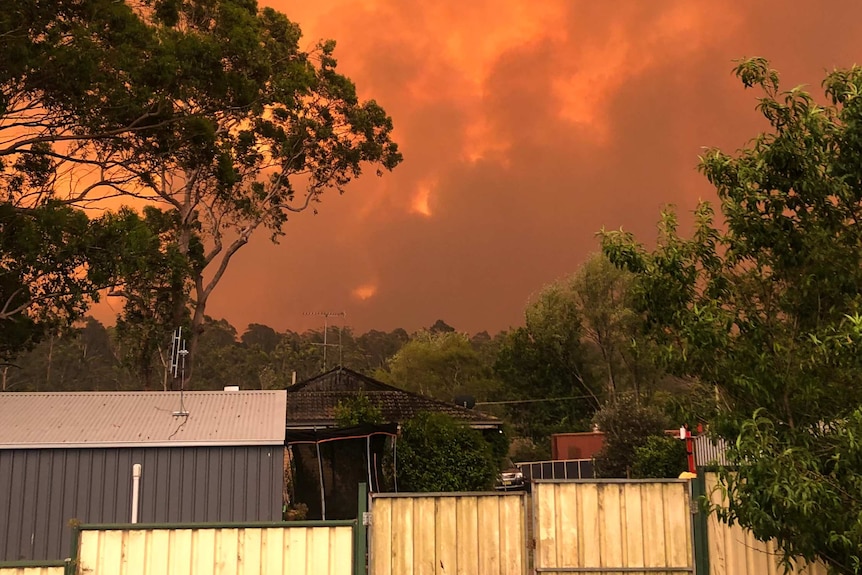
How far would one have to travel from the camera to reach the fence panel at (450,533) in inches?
353

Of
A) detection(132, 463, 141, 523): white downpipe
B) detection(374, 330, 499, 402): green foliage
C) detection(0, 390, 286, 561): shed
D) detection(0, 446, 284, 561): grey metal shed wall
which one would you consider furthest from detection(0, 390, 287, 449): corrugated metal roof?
detection(374, 330, 499, 402): green foliage

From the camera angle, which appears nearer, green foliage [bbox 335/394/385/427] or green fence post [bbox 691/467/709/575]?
green fence post [bbox 691/467/709/575]

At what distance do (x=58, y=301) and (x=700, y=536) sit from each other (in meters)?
19.3

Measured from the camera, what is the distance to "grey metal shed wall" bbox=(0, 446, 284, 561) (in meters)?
13.8

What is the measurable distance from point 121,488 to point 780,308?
12.2 metres

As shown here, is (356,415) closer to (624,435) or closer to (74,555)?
(624,435)

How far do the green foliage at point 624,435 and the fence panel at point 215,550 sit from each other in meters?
26.7

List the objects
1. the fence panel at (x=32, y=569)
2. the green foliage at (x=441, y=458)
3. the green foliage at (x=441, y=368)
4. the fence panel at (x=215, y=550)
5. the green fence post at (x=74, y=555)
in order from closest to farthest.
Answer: the fence panel at (x=32, y=569)
the green fence post at (x=74, y=555)
the fence panel at (x=215, y=550)
the green foliage at (x=441, y=458)
the green foliage at (x=441, y=368)

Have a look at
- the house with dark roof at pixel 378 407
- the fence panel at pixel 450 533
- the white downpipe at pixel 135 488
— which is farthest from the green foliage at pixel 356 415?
the fence panel at pixel 450 533

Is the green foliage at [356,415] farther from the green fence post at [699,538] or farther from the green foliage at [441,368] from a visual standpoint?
the green foliage at [441,368]

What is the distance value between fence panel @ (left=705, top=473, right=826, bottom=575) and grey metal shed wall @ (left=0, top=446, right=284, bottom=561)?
840 cm

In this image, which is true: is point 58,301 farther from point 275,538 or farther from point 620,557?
point 620,557

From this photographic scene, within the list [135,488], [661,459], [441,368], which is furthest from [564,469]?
[441,368]

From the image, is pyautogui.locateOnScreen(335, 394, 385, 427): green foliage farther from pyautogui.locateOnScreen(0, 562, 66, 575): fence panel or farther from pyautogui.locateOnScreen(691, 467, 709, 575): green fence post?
pyautogui.locateOnScreen(691, 467, 709, 575): green fence post
